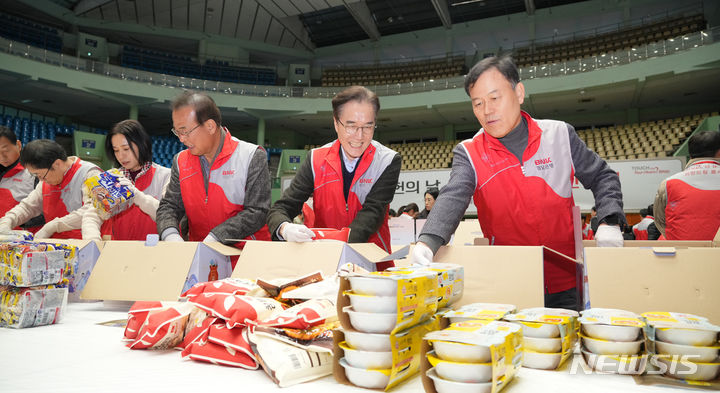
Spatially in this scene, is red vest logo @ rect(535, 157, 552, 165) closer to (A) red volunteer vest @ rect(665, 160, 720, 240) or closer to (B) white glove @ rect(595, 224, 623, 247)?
(B) white glove @ rect(595, 224, 623, 247)

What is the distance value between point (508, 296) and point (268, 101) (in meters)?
14.5

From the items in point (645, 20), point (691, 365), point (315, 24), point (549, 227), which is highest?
point (315, 24)

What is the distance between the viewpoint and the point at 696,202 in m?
2.75

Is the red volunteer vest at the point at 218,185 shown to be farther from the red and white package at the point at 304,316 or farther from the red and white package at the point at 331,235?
the red and white package at the point at 304,316

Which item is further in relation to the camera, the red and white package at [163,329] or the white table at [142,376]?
the red and white package at [163,329]

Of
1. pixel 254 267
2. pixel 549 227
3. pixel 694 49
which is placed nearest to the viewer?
pixel 254 267

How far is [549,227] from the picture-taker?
1750mm

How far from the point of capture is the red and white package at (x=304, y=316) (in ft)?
3.29

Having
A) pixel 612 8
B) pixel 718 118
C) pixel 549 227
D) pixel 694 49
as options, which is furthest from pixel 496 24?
pixel 549 227

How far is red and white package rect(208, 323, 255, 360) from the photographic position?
1009 millimetres

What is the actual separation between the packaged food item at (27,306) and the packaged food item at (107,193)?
87cm

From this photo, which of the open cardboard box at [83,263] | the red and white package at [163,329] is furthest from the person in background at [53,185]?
the red and white package at [163,329]

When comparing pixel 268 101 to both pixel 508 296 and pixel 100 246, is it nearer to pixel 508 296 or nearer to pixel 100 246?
pixel 100 246

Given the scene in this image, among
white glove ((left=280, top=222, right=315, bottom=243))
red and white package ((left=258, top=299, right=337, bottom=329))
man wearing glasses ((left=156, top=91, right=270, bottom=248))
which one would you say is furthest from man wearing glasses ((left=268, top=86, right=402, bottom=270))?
red and white package ((left=258, top=299, right=337, bottom=329))
